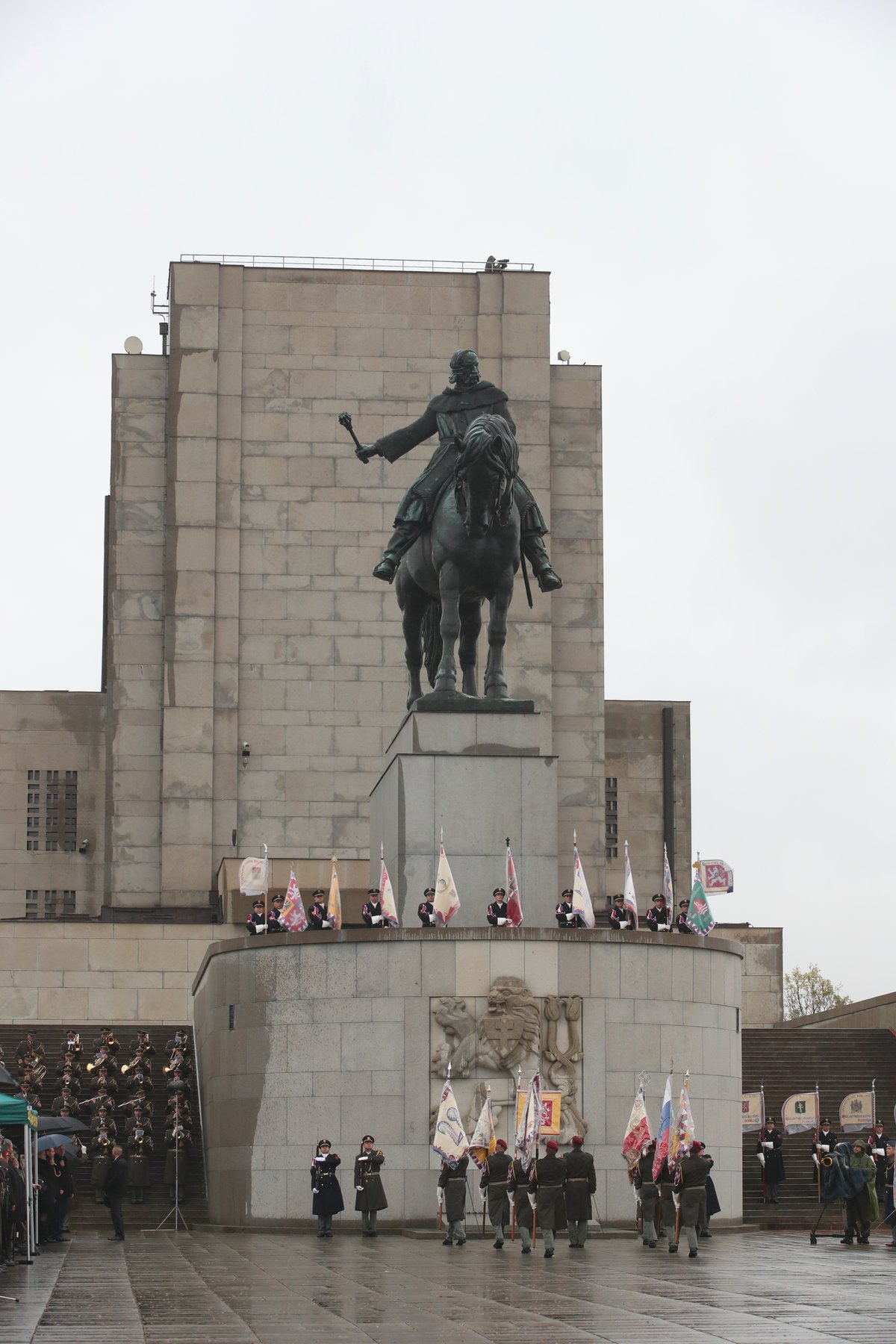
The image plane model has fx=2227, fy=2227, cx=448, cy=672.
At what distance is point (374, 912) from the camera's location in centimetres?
3438

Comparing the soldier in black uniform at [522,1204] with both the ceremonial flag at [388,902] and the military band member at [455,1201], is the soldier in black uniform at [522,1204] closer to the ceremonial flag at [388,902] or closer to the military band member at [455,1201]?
the military band member at [455,1201]

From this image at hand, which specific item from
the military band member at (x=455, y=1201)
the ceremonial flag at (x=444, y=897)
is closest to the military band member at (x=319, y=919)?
the ceremonial flag at (x=444, y=897)

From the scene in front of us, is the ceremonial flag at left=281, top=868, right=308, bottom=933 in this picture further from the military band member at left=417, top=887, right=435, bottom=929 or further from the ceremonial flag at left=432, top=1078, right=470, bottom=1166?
the ceremonial flag at left=432, top=1078, right=470, bottom=1166

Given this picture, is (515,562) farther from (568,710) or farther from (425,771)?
(568,710)

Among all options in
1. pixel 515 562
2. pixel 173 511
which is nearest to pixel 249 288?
pixel 173 511

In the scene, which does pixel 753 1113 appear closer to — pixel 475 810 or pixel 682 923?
pixel 682 923

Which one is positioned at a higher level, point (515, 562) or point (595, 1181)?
point (515, 562)

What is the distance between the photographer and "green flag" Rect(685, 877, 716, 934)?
38.5 m

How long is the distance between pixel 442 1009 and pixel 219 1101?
456cm

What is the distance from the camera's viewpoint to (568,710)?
63.5 metres

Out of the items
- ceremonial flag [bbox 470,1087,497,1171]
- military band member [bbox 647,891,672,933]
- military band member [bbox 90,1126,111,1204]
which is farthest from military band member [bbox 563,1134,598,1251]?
military band member [bbox 647,891,672,933]

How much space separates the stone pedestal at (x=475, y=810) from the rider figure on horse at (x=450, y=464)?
2.75 metres

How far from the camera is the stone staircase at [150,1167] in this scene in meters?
35.6

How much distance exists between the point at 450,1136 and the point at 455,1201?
158 centimetres
